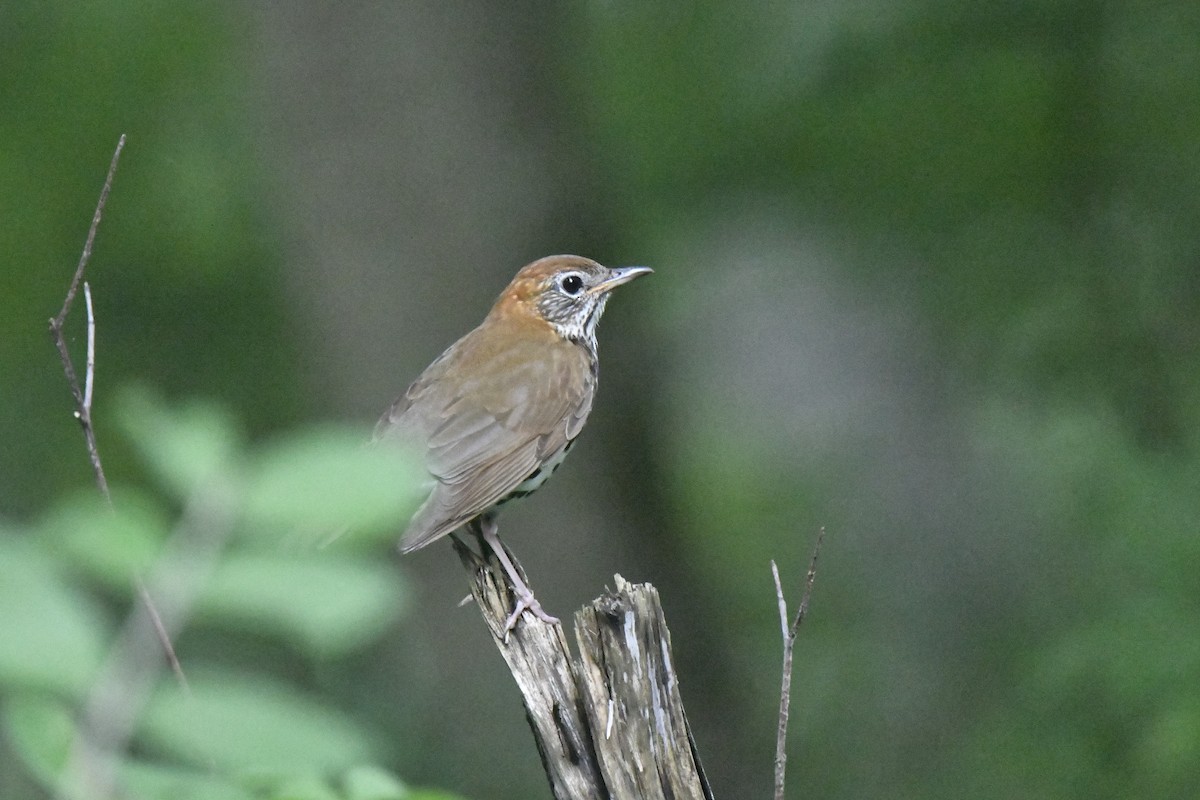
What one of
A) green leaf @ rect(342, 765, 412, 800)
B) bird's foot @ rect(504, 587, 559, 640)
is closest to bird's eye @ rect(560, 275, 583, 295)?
bird's foot @ rect(504, 587, 559, 640)

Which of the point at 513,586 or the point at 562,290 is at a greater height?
the point at 562,290

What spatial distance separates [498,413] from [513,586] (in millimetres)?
875

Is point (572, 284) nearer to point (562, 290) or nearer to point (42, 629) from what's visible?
point (562, 290)

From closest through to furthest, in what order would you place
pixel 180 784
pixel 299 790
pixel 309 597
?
1. pixel 309 597
2. pixel 180 784
3. pixel 299 790

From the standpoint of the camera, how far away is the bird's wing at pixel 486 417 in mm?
4859

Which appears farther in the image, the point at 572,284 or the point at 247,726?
the point at 572,284

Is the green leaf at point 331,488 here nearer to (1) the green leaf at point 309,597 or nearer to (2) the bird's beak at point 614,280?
(1) the green leaf at point 309,597

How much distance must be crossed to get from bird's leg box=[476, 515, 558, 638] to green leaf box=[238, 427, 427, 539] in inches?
113

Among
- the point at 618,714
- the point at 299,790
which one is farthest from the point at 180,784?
the point at 618,714

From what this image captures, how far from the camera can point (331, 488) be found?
121 centimetres

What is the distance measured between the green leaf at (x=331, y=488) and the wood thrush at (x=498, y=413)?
10.2 feet

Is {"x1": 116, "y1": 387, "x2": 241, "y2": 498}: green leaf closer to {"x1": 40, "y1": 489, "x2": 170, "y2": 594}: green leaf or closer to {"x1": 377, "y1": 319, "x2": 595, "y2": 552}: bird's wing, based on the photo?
{"x1": 40, "y1": 489, "x2": 170, "y2": 594}: green leaf

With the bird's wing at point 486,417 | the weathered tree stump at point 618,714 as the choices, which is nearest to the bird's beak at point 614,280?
the bird's wing at point 486,417

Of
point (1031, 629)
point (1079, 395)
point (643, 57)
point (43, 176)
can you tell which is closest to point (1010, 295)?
point (1079, 395)
